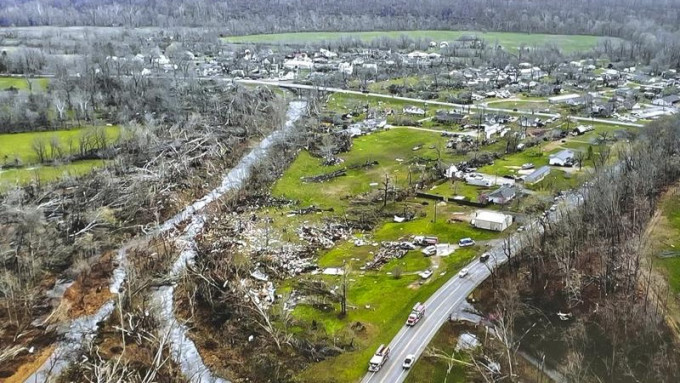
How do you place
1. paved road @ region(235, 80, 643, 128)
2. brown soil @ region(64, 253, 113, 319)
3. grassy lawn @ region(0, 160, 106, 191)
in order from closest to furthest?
brown soil @ region(64, 253, 113, 319) < grassy lawn @ region(0, 160, 106, 191) < paved road @ region(235, 80, 643, 128)

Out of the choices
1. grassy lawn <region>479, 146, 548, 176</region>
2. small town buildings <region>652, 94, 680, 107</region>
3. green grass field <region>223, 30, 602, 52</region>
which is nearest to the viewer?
grassy lawn <region>479, 146, 548, 176</region>

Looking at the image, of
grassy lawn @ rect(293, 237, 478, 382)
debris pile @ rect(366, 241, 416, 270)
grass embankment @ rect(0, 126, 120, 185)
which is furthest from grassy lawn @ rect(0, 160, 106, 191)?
grassy lawn @ rect(293, 237, 478, 382)

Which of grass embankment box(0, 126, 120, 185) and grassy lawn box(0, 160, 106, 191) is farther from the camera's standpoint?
grass embankment box(0, 126, 120, 185)

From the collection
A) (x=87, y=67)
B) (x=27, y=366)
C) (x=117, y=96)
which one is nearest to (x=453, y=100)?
(x=117, y=96)

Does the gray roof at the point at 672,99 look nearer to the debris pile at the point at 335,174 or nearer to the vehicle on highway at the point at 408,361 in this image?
the debris pile at the point at 335,174

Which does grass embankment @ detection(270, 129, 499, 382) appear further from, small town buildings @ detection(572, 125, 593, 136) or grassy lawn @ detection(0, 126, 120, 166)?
grassy lawn @ detection(0, 126, 120, 166)

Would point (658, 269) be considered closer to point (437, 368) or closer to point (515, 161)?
point (437, 368)

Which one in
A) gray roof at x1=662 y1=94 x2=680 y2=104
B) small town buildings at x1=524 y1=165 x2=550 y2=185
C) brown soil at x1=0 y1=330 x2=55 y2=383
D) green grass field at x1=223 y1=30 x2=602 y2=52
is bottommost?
brown soil at x1=0 y1=330 x2=55 y2=383

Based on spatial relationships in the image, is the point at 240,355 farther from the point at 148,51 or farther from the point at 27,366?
the point at 148,51
